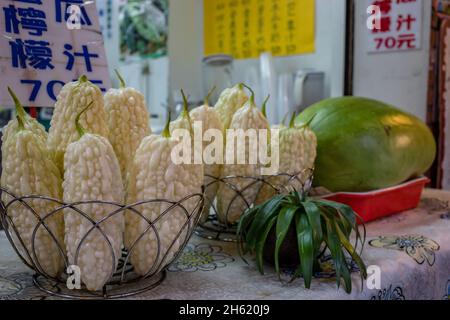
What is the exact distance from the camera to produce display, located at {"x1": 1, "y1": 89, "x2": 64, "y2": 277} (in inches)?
18.7

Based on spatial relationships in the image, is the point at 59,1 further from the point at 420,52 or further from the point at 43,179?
the point at 420,52

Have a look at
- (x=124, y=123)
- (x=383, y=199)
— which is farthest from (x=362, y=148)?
(x=124, y=123)

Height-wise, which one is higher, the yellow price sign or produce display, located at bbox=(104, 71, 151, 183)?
the yellow price sign

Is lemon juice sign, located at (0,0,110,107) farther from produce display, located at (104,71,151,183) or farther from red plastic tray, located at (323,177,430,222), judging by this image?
red plastic tray, located at (323,177,430,222)

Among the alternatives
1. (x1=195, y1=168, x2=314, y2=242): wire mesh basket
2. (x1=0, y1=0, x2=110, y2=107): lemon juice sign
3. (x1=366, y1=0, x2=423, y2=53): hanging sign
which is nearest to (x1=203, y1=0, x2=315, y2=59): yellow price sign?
(x1=366, y1=0, x2=423, y2=53): hanging sign

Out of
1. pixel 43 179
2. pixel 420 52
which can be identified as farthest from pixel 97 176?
pixel 420 52

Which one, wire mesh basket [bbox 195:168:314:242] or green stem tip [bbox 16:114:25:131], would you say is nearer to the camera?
green stem tip [bbox 16:114:25:131]

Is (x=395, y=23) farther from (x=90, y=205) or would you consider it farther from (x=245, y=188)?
(x=90, y=205)

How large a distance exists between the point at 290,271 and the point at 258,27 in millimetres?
2115

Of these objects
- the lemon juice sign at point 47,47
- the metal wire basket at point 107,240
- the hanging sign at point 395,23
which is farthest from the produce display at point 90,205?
the hanging sign at point 395,23

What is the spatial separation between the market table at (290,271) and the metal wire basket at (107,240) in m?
0.02

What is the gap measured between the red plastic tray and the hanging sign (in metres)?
0.91

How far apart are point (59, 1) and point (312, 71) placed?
4.90 feet
